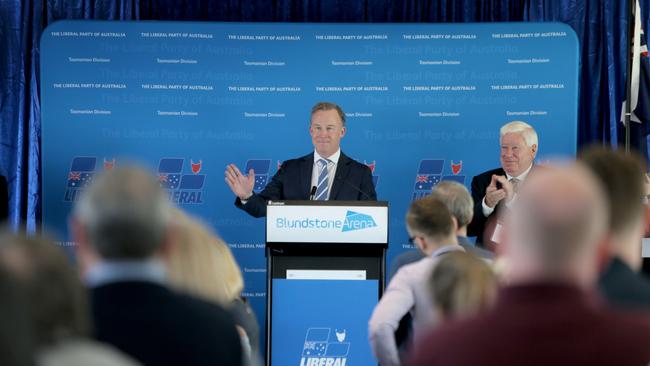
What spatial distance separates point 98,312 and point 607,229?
117cm

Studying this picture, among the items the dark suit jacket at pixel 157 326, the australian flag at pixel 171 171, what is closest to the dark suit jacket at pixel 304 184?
the australian flag at pixel 171 171

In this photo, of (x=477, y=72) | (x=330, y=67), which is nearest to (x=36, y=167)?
(x=330, y=67)

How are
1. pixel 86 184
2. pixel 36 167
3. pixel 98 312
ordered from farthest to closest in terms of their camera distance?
pixel 36 167, pixel 86 184, pixel 98 312

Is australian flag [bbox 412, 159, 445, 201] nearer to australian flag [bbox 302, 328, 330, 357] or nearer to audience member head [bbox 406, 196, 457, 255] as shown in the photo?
australian flag [bbox 302, 328, 330, 357]

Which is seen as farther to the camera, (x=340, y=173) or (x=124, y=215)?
(x=340, y=173)

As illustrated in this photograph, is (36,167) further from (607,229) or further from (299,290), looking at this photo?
(607,229)

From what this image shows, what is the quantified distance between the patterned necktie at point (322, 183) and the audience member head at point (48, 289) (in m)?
5.48

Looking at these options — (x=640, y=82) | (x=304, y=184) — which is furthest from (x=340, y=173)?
(x=640, y=82)

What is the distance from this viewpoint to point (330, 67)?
8156mm

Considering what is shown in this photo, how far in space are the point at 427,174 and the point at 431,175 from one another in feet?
0.11

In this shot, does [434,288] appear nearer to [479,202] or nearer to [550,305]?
[550,305]

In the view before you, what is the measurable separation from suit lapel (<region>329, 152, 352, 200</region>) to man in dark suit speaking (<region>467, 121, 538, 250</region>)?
3.37 ft

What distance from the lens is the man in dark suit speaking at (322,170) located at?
282 inches

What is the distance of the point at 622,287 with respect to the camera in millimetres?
2438
